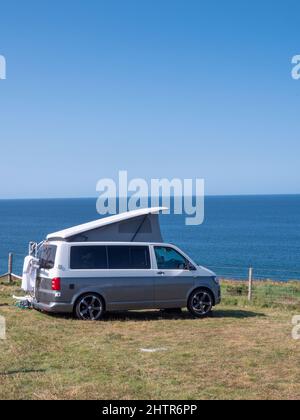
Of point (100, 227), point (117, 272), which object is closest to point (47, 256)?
point (100, 227)

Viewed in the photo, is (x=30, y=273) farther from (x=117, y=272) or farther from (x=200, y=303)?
(x=200, y=303)

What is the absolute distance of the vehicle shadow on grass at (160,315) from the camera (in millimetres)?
14820

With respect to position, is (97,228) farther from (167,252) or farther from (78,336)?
(78,336)

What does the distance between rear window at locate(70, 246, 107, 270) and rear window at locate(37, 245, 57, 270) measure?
451mm

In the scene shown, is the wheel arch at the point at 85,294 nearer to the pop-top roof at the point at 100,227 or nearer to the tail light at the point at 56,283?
the tail light at the point at 56,283

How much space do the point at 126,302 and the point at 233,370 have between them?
5.73m

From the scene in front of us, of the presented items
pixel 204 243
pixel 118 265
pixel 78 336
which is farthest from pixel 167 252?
pixel 204 243

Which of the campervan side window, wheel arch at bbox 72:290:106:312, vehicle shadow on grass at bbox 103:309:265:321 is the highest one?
the campervan side window

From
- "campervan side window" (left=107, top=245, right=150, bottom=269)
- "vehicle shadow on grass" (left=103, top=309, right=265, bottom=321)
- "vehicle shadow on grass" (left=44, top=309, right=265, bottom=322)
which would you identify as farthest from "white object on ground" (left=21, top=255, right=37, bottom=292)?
"vehicle shadow on grass" (left=103, top=309, right=265, bottom=321)

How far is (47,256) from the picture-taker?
48.2ft

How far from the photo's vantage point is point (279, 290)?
27109 millimetres

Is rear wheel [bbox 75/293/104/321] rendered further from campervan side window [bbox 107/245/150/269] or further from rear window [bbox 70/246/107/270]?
campervan side window [bbox 107/245/150/269]

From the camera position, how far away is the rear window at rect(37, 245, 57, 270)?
47.2 feet

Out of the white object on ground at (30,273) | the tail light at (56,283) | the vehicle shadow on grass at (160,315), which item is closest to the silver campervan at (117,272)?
the tail light at (56,283)
